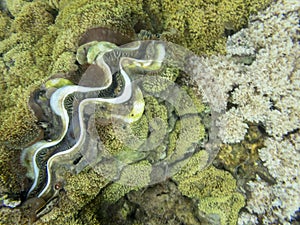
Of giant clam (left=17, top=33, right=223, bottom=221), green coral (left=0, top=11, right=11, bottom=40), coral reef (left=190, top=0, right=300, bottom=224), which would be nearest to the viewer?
giant clam (left=17, top=33, right=223, bottom=221)

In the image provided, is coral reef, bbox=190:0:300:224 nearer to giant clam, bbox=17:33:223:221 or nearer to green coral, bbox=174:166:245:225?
green coral, bbox=174:166:245:225

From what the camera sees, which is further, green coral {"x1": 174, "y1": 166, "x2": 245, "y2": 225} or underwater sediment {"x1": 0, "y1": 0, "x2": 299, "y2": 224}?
green coral {"x1": 174, "y1": 166, "x2": 245, "y2": 225}

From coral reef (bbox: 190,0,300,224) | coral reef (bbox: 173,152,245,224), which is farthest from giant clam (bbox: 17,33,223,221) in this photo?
coral reef (bbox: 190,0,300,224)

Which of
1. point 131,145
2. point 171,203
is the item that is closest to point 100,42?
point 131,145

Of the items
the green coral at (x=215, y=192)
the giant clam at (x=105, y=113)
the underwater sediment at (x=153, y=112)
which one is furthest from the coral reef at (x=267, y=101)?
the giant clam at (x=105, y=113)

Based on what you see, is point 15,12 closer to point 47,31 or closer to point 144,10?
point 47,31

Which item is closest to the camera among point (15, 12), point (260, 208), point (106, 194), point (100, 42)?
point (100, 42)
